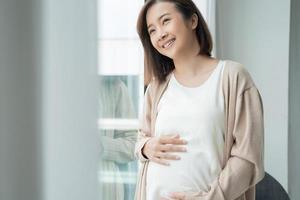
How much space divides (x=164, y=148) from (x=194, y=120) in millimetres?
112

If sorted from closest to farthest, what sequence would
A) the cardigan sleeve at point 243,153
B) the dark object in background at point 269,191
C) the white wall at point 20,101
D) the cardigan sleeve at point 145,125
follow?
the white wall at point 20,101 < the cardigan sleeve at point 243,153 < the cardigan sleeve at point 145,125 < the dark object in background at point 269,191

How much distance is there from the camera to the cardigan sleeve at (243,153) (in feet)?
2.41

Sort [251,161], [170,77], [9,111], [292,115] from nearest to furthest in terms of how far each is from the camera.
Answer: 1. [9,111]
2. [251,161]
3. [170,77]
4. [292,115]

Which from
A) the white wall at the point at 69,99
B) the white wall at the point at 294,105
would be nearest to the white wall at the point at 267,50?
the white wall at the point at 294,105

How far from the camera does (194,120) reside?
0.77m

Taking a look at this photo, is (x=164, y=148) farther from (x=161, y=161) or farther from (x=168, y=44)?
(x=168, y=44)

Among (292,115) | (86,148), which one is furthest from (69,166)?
(292,115)

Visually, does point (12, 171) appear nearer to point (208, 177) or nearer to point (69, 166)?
point (69, 166)

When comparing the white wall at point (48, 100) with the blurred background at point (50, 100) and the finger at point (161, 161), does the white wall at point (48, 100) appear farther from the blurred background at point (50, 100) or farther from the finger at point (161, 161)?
the finger at point (161, 161)

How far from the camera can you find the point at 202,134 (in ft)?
2.51

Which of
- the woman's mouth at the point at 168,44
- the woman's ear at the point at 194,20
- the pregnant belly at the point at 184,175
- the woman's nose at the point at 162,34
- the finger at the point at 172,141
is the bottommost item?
the pregnant belly at the point at 184,175

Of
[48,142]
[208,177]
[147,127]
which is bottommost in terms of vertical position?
[208,177]

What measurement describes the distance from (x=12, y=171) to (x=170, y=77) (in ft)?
2.23

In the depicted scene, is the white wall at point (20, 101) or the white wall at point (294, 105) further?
the white wall at point (294, 105)
